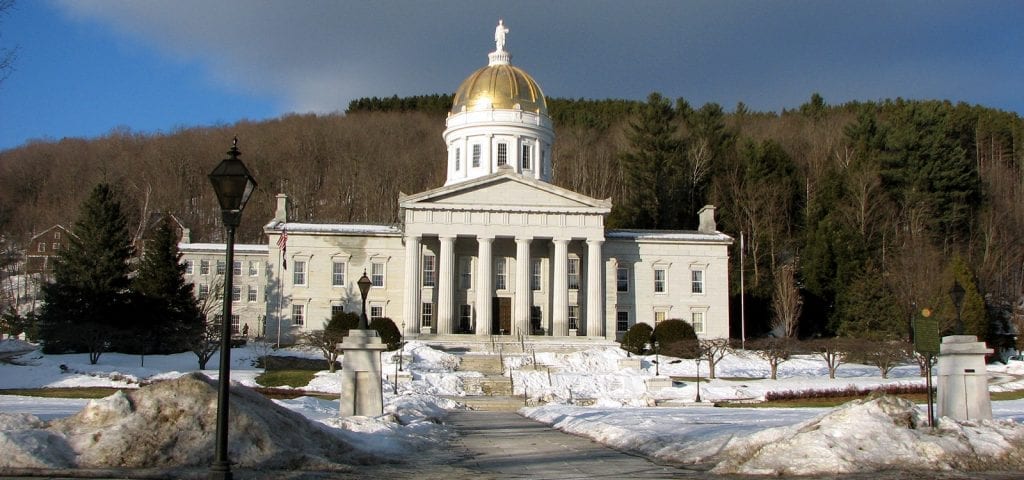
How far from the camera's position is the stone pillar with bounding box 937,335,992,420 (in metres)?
19.8

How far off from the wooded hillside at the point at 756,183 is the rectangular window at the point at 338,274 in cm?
2075

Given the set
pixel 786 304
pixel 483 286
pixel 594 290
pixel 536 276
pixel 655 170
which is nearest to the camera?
pixel 483 286

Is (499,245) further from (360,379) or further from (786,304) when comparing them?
(360,379)

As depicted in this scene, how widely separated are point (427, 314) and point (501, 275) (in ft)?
17.8

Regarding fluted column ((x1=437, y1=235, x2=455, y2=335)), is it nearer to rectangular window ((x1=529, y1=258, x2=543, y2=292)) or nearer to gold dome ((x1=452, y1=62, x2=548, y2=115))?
rectangular window ((x1=529, y1=258, x2=543, y2=292))

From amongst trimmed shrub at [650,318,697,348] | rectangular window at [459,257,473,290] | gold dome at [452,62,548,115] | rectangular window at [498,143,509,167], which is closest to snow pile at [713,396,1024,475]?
trimmed shrub at [650,318,697,348]

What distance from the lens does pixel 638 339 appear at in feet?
178

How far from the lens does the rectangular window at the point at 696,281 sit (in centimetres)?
6305

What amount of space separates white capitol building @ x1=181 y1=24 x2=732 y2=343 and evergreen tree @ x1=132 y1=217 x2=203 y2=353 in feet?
19.9

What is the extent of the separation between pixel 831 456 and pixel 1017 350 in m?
49.3

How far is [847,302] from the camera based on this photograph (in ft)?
214

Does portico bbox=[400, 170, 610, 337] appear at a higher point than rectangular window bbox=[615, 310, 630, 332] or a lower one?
higher

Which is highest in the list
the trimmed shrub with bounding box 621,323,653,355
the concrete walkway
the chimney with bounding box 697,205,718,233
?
the chimney with bounding box 697,205,718,233

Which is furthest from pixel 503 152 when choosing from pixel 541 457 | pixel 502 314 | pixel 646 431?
pixel 541 457
